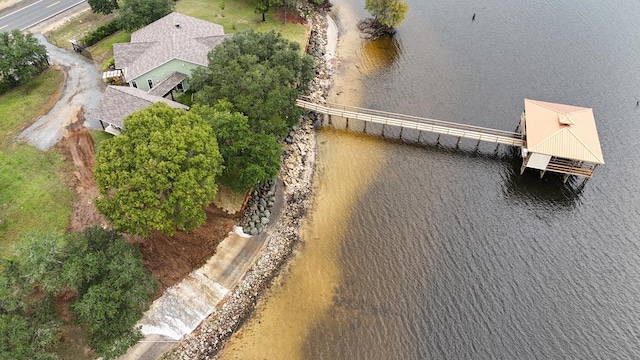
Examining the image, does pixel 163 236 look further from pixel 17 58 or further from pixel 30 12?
pixel 30 12

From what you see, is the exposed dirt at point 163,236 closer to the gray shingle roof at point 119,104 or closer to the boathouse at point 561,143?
the gray shingle roof at point 119,104

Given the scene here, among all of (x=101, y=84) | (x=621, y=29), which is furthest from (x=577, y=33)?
(x=101, y=84)

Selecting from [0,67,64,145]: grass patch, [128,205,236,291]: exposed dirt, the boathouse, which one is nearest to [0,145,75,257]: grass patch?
[0,67,64,145]: grass patch

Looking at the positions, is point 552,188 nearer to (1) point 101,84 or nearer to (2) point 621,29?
(2) point 621,29

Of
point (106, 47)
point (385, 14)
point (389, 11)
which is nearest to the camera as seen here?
point (106, 47)

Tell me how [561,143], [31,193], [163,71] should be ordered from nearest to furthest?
[31,193], [561,143], [163,71]

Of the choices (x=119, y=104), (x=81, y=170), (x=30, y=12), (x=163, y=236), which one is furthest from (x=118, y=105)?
(x=30, y=12)

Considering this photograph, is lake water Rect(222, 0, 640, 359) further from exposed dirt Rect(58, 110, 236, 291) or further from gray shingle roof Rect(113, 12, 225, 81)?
gray shingle roof Rect(113, 12, 225, 81)
